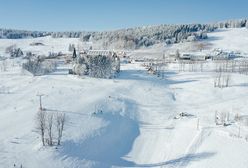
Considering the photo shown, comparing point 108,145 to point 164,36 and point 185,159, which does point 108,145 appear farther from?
point 164,36

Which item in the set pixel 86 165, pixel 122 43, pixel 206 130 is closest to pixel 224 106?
pixel 206 130

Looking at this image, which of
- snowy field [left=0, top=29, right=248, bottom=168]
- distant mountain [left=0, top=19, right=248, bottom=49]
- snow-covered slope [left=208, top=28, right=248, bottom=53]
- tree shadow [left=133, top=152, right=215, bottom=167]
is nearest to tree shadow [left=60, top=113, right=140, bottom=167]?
snowy field [left=0, top=29, right=248, bottom=168]

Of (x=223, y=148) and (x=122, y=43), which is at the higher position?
(x=122, y=43)

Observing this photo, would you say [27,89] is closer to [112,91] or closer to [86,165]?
[112,91]

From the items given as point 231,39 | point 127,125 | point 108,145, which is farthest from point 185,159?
point 231,39

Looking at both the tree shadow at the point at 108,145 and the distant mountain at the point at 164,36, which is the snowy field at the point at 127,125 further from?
the distant mountain at the point at 164,36

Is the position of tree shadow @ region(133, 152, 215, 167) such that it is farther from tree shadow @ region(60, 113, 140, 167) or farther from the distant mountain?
the distant mountain

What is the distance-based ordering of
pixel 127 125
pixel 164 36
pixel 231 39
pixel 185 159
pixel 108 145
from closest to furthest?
pixel 185 159
pixel 108 145
pixel 127 125
pixel 231 39
pixel 164 36

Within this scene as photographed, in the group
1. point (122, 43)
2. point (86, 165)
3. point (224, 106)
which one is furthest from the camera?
point (122, 43)

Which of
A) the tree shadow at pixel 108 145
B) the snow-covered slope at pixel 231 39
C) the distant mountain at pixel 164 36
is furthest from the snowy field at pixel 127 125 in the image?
the distant mountain at pixel 164 36
